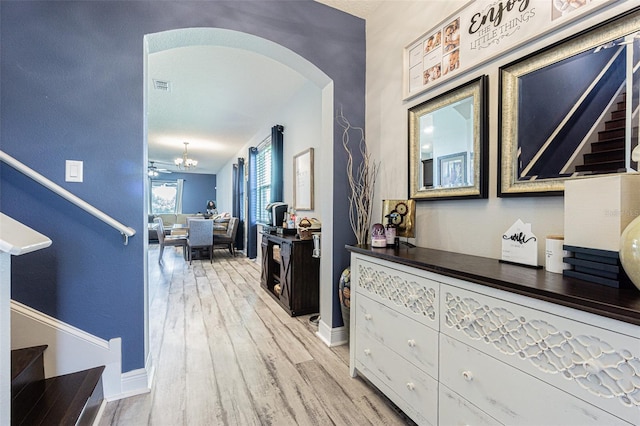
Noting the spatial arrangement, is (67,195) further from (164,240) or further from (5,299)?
(164,240)

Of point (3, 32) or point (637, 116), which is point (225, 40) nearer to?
point (3, 32)

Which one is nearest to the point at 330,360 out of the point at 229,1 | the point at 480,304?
the point at 480,304

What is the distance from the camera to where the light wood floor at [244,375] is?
160 cm

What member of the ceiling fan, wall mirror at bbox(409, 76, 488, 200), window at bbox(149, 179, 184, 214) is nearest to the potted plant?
wall mirror at bbox(409, 76, 488, 200)

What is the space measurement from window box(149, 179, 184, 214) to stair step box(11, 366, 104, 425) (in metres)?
11.2

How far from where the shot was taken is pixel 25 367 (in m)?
1.37

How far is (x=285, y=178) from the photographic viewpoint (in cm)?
478

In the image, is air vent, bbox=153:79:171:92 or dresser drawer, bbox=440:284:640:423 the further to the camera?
air vent, bbox=153:79:171:92

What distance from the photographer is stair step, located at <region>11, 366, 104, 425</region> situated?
133 centimetres

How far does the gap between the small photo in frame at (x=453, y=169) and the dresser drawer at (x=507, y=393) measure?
90cm

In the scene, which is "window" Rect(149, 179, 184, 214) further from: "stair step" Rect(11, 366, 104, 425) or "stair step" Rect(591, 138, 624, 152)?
"stair step" Rect(591, 138, 624, 152)

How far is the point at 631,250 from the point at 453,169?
99 cm

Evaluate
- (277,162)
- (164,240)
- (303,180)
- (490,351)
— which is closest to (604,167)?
(490,351)

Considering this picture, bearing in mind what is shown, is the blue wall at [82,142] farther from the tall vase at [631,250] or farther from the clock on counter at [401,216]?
the tall vase at [631,250]
